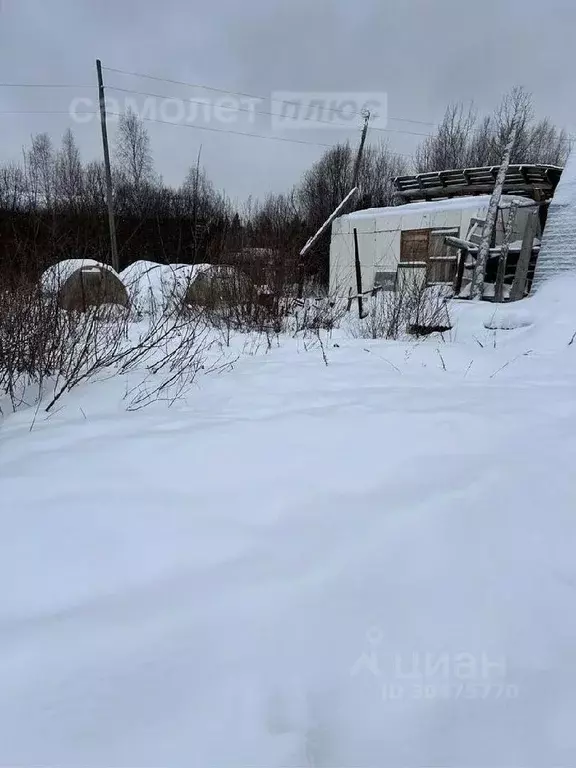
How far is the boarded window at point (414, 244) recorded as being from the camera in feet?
37.3

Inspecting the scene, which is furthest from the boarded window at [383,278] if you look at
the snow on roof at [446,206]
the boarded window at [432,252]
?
the snow on roof at [446,206]

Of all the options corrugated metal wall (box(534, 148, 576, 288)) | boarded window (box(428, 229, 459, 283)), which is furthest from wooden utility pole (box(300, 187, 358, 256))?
corrugated metal wall (box(534, 148, 576, 288))

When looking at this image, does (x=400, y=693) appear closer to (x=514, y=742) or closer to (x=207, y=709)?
(x=514, y=742)

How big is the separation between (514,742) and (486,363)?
Answer: 12.5ft

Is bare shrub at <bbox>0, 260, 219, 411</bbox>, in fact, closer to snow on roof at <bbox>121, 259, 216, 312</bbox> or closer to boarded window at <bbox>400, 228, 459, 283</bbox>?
snow on roof at <bbox>121, 259, 216, 312</bbox>

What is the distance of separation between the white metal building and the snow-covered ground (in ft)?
25.6

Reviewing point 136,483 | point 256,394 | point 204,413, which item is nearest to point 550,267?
point 256,394

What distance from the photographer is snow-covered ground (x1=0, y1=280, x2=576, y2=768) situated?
0.90m

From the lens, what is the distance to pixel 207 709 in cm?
93

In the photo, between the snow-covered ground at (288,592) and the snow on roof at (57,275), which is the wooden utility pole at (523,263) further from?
the snow on roof at (57,275)

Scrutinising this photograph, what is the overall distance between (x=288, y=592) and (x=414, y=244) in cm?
1172

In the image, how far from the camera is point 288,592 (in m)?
1.24

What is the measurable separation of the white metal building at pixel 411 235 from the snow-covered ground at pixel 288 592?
779cm

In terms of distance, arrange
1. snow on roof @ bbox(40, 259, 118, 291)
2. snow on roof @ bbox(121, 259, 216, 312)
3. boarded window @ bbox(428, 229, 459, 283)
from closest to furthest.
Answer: snow on roof @ bbox(40, 259, 118, 291)
snow on roof @ bbox(121, 259, 216, 312)
boarded window @ bbox(428, 229, 459, 283)
